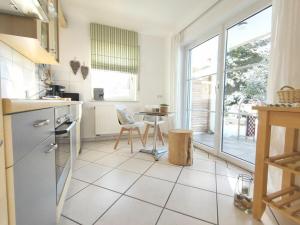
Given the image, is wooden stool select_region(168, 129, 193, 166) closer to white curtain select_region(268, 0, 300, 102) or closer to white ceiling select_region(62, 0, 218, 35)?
white curtain select_region(268, 0, 300, 102)

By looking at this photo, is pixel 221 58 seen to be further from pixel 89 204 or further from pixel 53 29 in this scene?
pixel 89 204

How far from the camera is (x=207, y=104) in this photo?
3244mm

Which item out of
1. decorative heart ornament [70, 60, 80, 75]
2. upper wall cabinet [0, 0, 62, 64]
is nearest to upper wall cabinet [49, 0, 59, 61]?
upper wall cabinet [0, 0, 62, 64]

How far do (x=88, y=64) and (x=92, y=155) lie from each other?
186cm

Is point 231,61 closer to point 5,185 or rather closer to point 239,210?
point 239,210

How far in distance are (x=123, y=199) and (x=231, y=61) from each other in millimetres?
2371

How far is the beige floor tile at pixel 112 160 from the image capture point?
2.34 metres

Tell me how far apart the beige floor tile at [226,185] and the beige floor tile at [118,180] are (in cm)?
88

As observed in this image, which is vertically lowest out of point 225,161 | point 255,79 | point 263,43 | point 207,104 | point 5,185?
point 225,161

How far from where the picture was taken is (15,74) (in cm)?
166

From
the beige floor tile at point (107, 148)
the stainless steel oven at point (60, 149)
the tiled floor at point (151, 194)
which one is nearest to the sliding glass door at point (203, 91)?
the tiled floor at point (151, 194)

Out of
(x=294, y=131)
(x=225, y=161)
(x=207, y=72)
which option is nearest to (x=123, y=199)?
(x=294, y=131)

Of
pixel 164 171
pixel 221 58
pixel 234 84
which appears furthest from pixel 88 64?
pixel 234 84

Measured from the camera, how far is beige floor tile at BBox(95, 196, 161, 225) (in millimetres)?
1234
